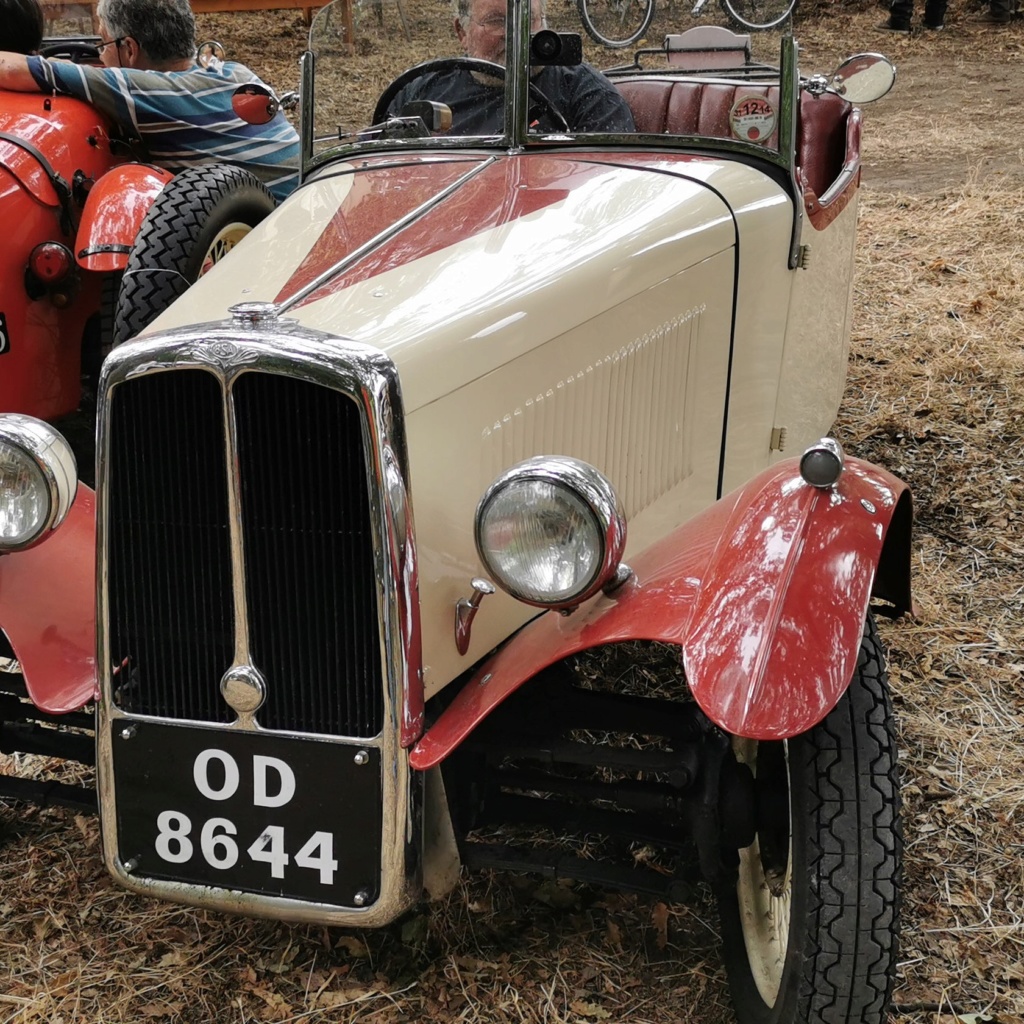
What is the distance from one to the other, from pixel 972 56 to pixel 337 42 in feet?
40.4

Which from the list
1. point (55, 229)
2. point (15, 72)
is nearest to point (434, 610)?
point (55, 229)

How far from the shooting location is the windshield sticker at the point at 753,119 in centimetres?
322

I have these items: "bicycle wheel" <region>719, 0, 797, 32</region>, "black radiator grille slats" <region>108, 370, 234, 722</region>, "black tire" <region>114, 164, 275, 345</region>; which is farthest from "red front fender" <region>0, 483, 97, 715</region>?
"bicycle wheel" <region>719, 0, 797, 32</region>

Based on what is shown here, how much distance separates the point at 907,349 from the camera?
5918 mm

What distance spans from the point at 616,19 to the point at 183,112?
2060 mm

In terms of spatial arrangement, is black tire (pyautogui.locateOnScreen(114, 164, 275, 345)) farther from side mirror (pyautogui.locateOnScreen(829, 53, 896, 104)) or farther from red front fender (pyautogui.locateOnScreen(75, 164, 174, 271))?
side mirror (pyautogui.locateOnScreen(829, 53, 896, 104))

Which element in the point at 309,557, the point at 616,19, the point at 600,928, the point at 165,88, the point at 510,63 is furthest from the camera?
the point at 165,88

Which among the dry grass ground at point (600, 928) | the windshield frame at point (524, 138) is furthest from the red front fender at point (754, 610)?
the windshield frame at point (524, 138)

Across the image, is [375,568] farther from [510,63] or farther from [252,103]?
[252,103]

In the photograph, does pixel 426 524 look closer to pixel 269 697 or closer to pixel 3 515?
pixel 269 697

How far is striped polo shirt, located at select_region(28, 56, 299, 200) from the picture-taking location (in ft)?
15.1

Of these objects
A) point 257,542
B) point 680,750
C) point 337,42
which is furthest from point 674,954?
point 337,42

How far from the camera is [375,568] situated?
2.03 m

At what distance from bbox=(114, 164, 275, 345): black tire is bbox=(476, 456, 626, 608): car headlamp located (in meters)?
1.94
